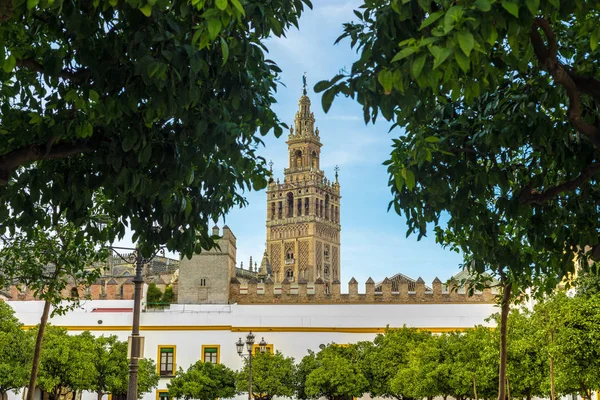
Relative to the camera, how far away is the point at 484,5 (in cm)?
354

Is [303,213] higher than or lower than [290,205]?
lower

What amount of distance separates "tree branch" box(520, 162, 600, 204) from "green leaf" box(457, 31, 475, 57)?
3.02m

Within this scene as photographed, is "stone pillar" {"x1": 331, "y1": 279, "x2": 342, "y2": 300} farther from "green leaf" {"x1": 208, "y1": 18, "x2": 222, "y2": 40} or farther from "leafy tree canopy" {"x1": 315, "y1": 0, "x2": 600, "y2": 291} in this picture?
"green leaf" {"x1": 208, "y1": 18, "x2": 222, "y2": 40}

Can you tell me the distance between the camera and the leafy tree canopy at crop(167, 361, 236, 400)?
3027cm

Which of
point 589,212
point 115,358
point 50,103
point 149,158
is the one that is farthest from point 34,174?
point 115,358

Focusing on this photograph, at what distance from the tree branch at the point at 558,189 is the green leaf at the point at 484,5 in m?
2.93

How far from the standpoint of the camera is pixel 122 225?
6727 mm

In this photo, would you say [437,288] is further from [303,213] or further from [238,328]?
[303,213]

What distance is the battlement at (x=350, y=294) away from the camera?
3609 cm

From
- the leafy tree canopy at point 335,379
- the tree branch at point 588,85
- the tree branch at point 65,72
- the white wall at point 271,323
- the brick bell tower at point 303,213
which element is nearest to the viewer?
the tree branch at point 588,85

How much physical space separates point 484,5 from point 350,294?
33535 mm

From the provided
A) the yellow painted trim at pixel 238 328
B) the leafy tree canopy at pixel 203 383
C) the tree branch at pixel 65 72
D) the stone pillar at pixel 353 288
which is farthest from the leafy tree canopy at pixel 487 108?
the stone pillar at pixel 353 288

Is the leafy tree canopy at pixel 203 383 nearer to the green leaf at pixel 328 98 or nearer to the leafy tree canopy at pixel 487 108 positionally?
the leafy tree canopy at pixel 487 108

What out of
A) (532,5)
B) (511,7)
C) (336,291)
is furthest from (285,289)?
(511,7)
